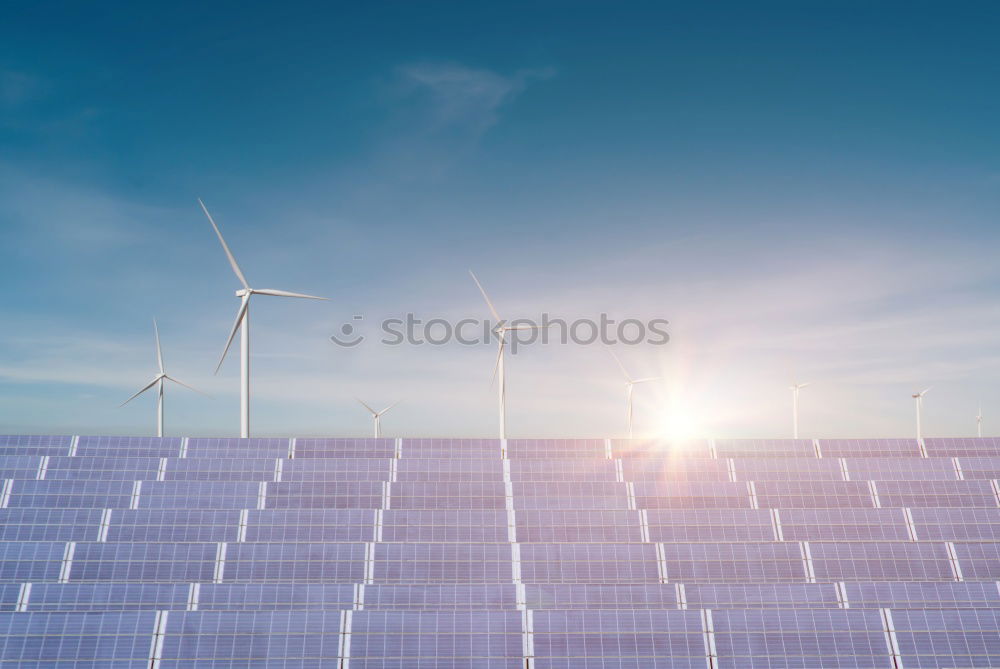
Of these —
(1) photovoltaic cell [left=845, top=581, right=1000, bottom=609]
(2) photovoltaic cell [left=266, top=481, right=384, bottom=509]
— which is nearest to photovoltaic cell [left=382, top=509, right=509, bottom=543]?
(2) photovoltaic cell [left=266, top=481, right=384, bottom=509]

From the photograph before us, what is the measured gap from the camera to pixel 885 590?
76.7 ft

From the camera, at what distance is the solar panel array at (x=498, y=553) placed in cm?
1966

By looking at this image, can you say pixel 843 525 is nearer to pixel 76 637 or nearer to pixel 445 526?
pixel 445 526

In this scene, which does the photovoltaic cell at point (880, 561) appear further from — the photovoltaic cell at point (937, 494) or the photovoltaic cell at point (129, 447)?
the photovoltaic cell at point (129, 447)

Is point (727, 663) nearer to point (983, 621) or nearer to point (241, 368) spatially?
point (983, 621)

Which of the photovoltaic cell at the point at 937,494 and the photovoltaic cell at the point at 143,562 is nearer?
the photovoltaic cell at the point at 143,562

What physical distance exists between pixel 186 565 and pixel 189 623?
6012mm

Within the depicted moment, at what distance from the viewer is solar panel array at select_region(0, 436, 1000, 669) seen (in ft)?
64.5

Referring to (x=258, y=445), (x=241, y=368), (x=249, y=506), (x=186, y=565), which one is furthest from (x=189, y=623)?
(x=241, y=368)

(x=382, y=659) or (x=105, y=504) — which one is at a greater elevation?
(x=105, y=504)

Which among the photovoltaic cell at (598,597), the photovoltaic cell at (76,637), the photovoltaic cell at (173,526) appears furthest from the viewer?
the photovoltaic cell at (173,526)

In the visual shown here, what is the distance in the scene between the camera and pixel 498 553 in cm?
2594

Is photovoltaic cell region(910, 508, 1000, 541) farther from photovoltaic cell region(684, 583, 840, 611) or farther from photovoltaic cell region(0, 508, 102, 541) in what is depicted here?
photovoltaic cell region(0, 508, 102, 541)

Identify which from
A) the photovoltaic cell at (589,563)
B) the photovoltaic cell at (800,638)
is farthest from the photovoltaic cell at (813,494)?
the photovoltaic cell at (800,638)
